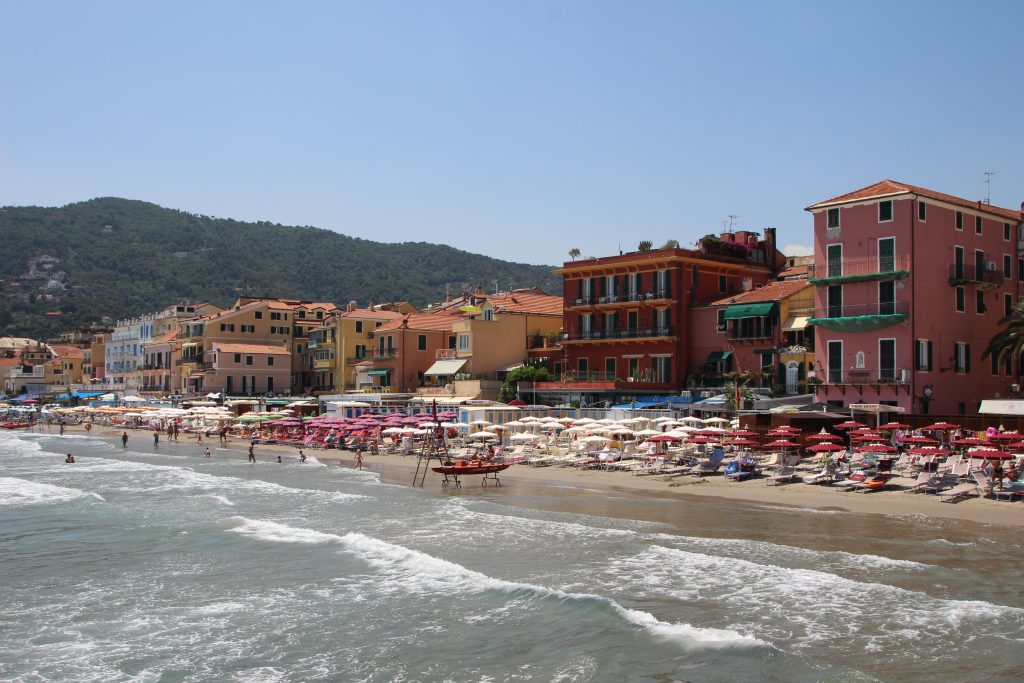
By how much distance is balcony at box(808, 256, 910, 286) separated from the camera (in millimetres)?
44438

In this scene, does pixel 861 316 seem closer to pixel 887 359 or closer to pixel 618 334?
pixel 887 359

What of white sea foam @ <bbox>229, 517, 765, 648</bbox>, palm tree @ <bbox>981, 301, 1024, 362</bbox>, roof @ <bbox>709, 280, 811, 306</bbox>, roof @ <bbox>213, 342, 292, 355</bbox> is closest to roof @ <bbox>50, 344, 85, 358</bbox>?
roof @ <bbox>213, 342, 292, 355</bbox>

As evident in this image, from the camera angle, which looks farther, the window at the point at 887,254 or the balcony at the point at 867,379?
the window at the point at 887,254

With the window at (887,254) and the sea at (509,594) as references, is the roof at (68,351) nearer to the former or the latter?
the sea at (509,594)

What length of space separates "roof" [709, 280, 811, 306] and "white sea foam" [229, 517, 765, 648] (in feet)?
108

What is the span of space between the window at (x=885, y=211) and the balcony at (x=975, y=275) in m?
4.34

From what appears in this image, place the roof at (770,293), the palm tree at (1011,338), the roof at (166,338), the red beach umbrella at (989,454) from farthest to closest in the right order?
the roof at (166,338)
the roof at (770,293)
the palm tree at (1011,338)
the red beach umbrella at (989,454)

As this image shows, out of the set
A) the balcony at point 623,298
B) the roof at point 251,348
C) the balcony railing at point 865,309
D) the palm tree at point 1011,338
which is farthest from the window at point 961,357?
the roof at point 251,348

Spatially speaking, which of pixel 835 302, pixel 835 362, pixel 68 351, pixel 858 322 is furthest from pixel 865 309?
pixel 68 351

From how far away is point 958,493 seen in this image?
106 feet

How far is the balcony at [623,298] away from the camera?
5925 centimetres

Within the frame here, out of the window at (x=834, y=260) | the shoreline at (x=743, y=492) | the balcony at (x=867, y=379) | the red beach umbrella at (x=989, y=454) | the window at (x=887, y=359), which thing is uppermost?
the window at (x=834, y=260)

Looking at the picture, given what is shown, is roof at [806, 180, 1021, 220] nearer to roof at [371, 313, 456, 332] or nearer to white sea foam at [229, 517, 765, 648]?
white sea foam at [229, 517, 765, 648]

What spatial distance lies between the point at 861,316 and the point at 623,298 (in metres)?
18.8
